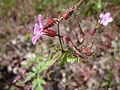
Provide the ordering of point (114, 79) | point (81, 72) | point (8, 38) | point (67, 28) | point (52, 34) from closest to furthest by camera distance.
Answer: point (52, 34) → point (114, 79) → point (81, 72) → point (67, 28) → point (8, 38)

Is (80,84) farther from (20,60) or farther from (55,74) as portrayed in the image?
(20,60)

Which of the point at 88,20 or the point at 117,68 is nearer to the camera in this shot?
the point at 117,68

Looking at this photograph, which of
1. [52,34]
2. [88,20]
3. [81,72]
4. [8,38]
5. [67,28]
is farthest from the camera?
[8,38]

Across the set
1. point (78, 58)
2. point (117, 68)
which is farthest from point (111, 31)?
point (78, 58)

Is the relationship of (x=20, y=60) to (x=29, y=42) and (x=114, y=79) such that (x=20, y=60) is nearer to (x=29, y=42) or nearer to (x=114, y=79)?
(x=29, y=42)

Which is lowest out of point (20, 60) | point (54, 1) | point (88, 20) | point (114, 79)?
point (114, 79)

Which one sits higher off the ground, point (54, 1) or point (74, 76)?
point (54, 1)

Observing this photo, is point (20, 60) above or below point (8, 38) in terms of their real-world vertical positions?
below

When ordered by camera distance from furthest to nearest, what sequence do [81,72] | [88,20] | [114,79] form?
[88,20]
[81,72]
[114,79]

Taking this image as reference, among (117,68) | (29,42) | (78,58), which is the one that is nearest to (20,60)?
(29,42)
